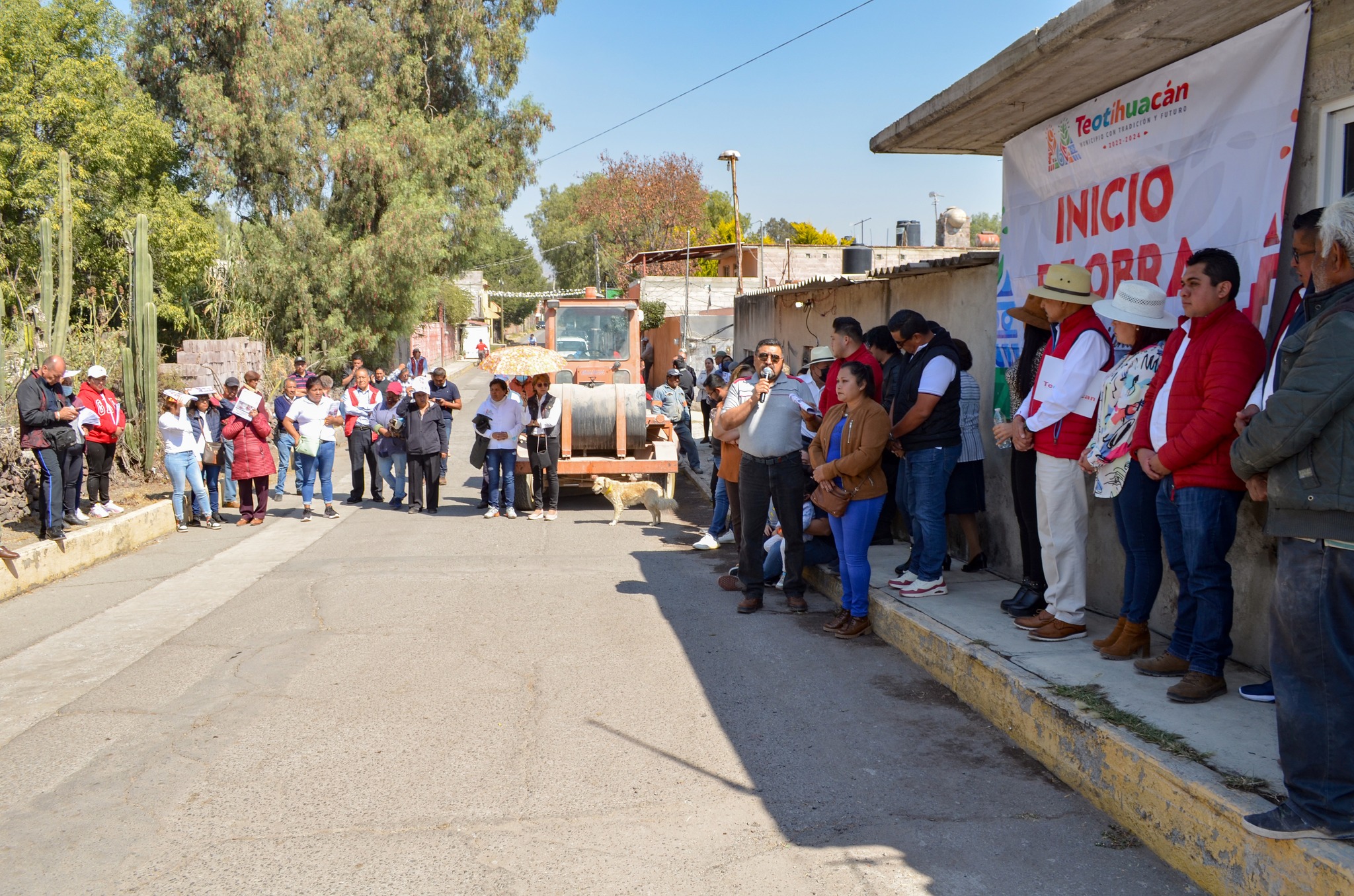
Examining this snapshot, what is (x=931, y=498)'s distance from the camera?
22.0 feet

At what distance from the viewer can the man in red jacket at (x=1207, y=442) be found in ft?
13.8

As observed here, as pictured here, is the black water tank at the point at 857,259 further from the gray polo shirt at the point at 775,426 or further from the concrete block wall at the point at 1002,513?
the gray polo shirt at the point at 775,426

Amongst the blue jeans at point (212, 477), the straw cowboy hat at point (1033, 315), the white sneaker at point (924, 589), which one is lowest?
the white sneaker at point (924, 589)

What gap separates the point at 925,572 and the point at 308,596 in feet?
15.8

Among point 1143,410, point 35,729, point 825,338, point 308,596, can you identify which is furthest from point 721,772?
point 825,338

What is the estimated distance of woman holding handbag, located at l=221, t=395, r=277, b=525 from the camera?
37.6 feet

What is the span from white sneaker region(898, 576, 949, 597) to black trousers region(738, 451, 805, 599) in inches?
34.6

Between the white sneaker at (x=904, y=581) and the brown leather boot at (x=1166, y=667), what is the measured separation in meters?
2.13

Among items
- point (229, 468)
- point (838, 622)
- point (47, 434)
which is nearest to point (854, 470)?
point (838, 622)

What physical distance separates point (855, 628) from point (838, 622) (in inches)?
6.4

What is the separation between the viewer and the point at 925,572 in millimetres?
6773

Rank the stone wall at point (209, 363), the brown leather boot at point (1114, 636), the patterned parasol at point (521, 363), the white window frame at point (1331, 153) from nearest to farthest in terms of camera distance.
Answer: the white window frame at point (1331, 153) → the brown leather boot at point (1114, 636) → the patterned parasol at point (521, 363) → the stone wall at point (209, 363)

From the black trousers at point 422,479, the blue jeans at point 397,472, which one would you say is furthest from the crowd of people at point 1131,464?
the blue jeans at point 397,472

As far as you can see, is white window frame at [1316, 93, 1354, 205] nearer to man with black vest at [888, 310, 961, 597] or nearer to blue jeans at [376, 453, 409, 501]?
man with black vest at [888, 310, 961, 597]
